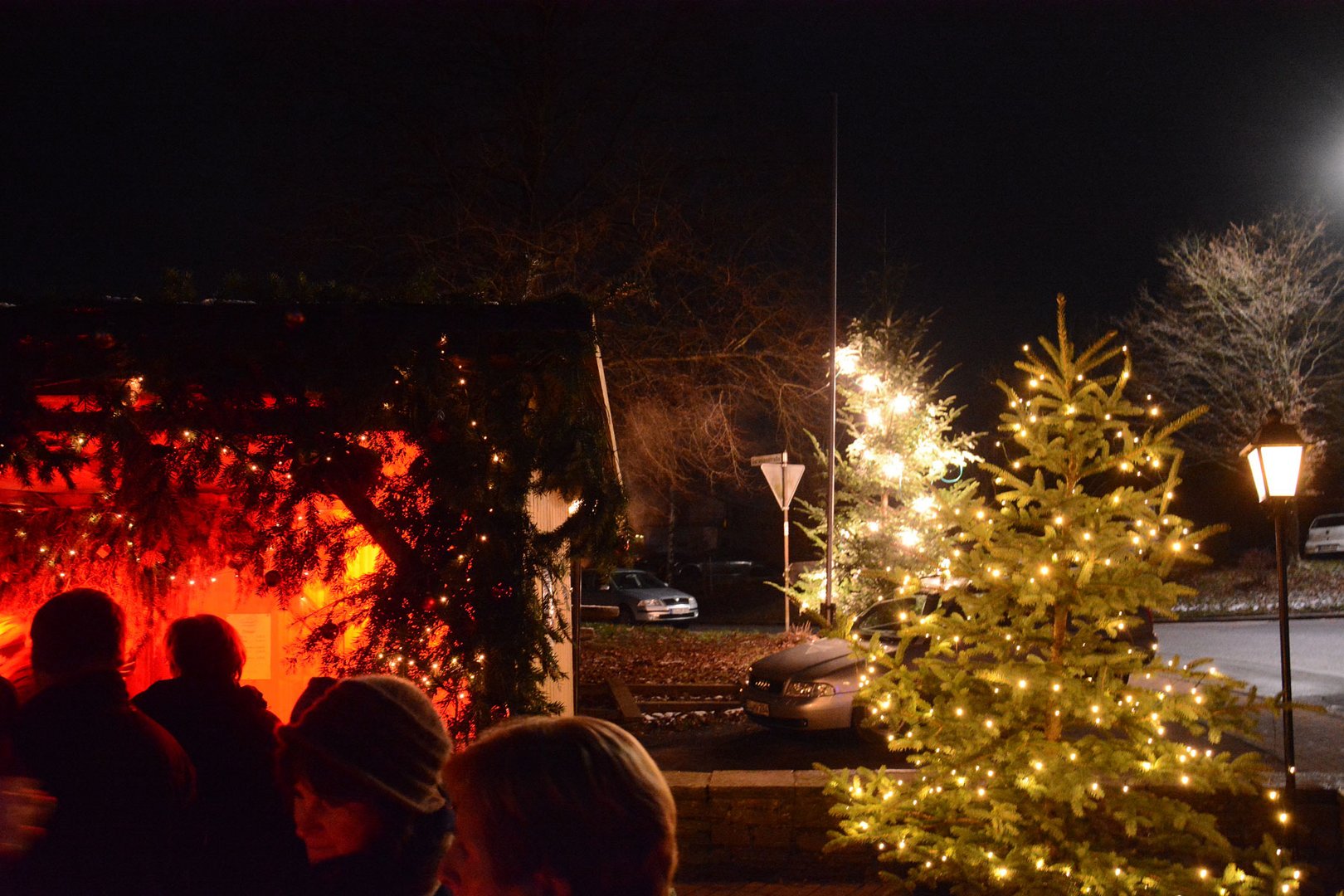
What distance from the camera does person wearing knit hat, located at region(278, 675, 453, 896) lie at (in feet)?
6.25

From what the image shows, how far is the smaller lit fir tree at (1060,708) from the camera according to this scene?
460 cm

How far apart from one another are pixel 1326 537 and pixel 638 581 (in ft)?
65.5

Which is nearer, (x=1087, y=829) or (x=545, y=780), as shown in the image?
(x=545, y=780)

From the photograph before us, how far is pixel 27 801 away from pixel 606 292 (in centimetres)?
400

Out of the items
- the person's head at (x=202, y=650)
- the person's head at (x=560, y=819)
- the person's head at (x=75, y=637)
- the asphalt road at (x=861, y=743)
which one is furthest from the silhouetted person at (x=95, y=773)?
the asphalt road at (x=861, y=743)

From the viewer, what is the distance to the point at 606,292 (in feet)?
18.6

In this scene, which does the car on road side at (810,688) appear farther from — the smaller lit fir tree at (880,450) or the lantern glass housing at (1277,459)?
the smaller lit fir tree at (880,450)

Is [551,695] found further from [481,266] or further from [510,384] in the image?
[481,266]

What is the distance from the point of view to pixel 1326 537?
28.1 metres

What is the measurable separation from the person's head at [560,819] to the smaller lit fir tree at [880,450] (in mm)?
17417

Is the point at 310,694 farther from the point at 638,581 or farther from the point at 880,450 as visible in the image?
the point at 638,581

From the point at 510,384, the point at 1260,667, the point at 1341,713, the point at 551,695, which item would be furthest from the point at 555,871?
the point at 1260,667

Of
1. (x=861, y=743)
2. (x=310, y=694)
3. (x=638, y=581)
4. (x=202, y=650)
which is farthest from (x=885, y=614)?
(x=638, y=581)

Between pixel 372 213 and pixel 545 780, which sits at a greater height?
pixel 372 213
